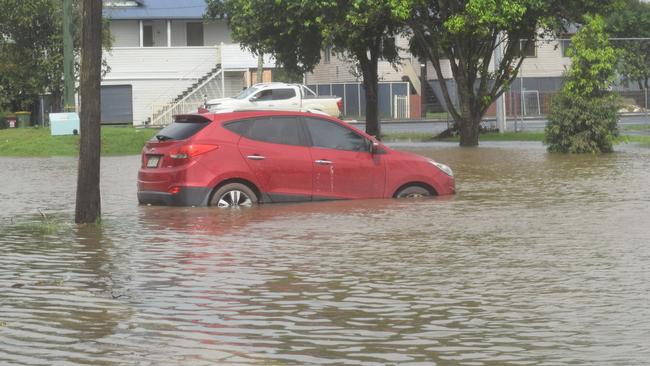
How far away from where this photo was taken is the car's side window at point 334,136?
16.9 metres

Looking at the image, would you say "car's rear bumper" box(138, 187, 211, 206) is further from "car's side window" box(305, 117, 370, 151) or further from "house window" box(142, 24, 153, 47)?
"house window" box(142, 24, 153, 47)

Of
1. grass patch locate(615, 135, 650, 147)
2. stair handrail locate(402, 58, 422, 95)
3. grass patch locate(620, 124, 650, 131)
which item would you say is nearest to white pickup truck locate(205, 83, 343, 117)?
grass patch locate(620, 124, 650, 131)

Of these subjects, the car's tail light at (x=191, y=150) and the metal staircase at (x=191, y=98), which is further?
the metal staircase at (x=191, y=98)

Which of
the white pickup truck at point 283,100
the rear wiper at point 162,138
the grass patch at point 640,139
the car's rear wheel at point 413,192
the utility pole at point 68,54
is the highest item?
the utility pole at point 68,54

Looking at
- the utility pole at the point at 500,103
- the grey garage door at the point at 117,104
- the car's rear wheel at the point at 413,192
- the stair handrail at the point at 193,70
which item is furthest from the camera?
the grey garage door at the point at 117,104

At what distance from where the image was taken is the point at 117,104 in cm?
6175

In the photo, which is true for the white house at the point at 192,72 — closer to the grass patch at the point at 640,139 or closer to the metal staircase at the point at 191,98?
the metal staircase at the point at 191,98

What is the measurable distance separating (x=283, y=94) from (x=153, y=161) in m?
29.5

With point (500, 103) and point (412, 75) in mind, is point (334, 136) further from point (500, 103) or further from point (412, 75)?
point (412, 75)

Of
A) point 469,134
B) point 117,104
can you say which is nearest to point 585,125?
point 469,134

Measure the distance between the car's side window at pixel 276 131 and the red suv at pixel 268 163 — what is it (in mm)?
13

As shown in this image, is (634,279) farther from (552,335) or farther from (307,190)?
(307,190)

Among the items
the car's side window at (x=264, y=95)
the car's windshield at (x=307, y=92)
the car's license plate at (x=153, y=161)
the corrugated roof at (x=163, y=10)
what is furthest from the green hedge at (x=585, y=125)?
the corrugated roof at (x=163, y=10)

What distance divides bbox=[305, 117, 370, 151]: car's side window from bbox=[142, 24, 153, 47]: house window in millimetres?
52044
